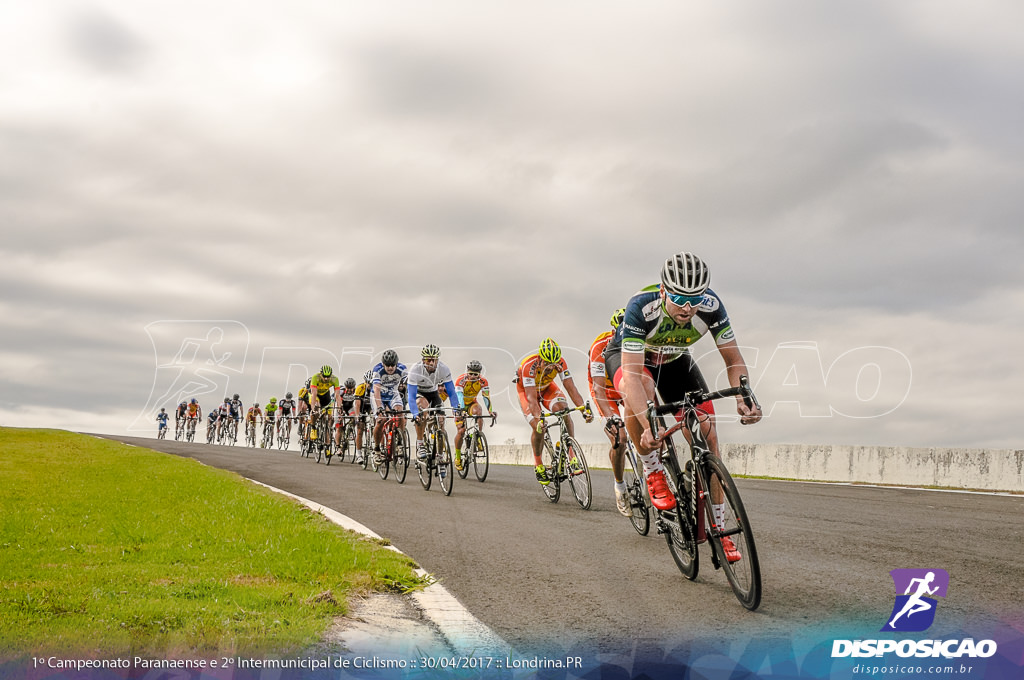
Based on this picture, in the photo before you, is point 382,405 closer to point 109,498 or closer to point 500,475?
point 500,475

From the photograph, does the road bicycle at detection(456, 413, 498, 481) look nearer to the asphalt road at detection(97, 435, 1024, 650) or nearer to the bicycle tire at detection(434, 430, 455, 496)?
the bicycle tire at detection(434, 430, 455, 496)

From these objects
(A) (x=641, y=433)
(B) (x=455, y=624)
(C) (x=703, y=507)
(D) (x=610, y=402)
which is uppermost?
(D) (x=610, y=402)

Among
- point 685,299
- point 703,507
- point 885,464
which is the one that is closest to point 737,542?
point 703,507

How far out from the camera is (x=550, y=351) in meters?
12.2

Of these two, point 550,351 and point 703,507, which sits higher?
point 550,351

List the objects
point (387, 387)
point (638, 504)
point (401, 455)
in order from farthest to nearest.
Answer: point (387, 387)
point (401, 455)
point (638, 504)

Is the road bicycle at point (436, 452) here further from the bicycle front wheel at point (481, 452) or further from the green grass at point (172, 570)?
the green grass at point (172, 570)

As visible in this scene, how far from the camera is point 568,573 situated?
22.3 feet

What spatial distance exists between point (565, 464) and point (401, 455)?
15.9ft

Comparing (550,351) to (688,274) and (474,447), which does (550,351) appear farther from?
(688,274)

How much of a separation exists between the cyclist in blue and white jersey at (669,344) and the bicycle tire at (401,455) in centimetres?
947

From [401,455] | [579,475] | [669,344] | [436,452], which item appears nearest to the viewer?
[669,344]

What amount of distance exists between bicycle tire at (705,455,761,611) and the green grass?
7.05 ft

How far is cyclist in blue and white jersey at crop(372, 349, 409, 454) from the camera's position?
52.9 ft
